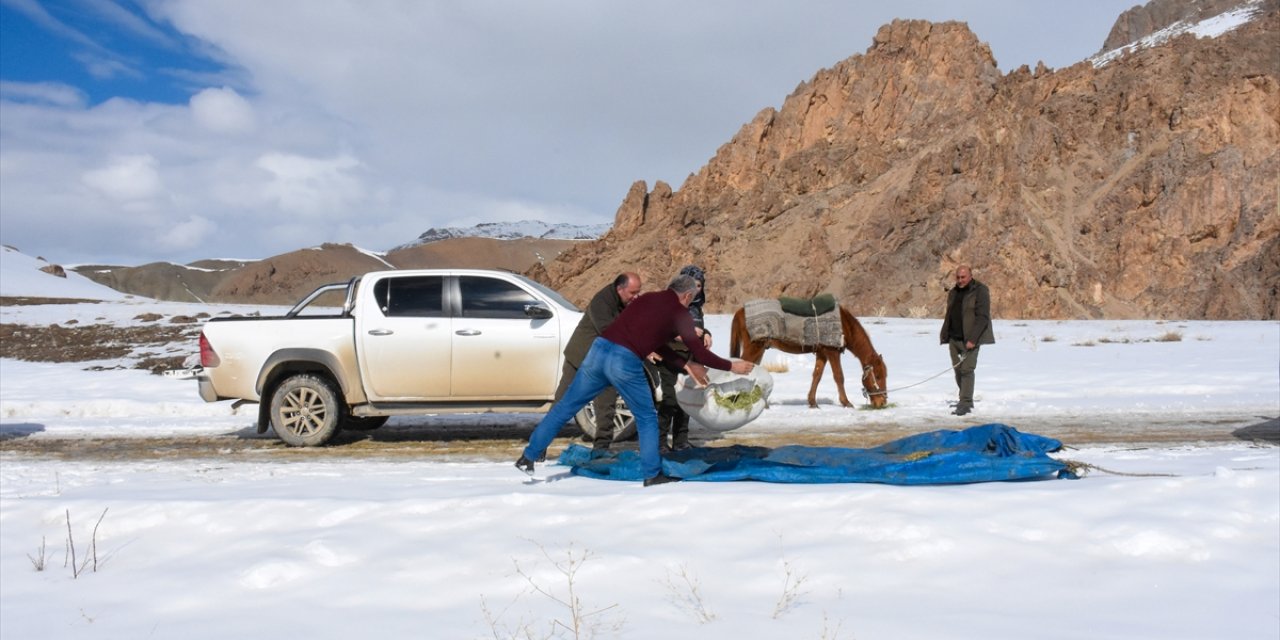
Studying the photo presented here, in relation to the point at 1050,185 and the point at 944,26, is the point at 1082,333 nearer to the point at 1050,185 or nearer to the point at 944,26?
the point at 1050,185

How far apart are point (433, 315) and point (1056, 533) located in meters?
6.63

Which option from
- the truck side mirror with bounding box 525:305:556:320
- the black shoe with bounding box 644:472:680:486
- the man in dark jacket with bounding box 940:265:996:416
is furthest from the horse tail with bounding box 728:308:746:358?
the black shoe with bounding box 644:472:680:486

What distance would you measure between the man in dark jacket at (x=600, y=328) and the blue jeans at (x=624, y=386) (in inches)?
55.7

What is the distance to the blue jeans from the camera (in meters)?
6.70

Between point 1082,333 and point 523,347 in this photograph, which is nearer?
point 523,347

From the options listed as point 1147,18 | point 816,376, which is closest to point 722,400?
point 816,376

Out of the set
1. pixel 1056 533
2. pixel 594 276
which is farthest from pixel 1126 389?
pixel 594 276

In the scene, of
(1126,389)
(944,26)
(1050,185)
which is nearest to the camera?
(1126,389)

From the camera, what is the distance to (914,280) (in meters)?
72.9

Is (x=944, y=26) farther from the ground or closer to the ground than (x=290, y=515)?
farther from the ground

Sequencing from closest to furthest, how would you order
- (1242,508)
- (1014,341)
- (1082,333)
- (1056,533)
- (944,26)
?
(1056,533)
(1242,508)
(1014,341)
(1082,333)
(944,26)

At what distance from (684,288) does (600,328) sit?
4.68 ft

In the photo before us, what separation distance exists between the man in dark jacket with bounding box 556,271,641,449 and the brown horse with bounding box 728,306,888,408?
5.37 metres

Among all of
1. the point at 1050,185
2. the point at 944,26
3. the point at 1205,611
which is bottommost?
the point at 1205,611
